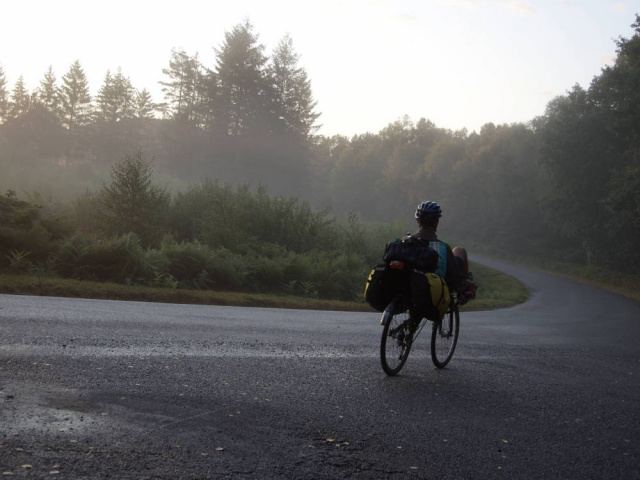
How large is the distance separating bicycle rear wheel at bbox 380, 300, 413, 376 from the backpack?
52 centimetres

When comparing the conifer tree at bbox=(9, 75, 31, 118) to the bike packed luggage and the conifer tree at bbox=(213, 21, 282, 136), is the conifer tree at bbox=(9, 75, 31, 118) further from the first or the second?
the bike packed luggage

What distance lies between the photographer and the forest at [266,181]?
866 inches

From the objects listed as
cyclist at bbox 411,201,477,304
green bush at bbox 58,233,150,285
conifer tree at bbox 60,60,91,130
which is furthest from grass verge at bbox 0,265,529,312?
conifer tree at bbox 60,60,91,130

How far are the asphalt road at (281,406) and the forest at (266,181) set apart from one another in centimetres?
1085

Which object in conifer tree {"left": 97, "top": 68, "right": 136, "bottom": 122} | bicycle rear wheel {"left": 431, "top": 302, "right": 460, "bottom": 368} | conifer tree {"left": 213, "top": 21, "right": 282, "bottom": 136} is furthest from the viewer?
conifer tree {"left": 97, "top": 68, "right": 136, "bottom": 122}

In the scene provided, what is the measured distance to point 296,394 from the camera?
6234 mm

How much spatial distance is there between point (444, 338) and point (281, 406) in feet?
11.6

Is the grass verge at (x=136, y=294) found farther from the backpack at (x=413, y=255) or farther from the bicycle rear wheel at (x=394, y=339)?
the backpack at (x=413, y=255)

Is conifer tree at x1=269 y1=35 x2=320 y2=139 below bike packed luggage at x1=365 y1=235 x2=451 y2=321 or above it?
above

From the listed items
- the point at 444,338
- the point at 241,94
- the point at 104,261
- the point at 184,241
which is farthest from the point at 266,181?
the point at 444,338

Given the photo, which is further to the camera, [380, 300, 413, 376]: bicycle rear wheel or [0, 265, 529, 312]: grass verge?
[0, 265, 529, 312]: grass verge

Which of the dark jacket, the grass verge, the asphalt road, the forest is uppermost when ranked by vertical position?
the forest

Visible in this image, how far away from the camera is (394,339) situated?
7.57m

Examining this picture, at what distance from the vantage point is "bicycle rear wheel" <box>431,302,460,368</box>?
27.3 feet
